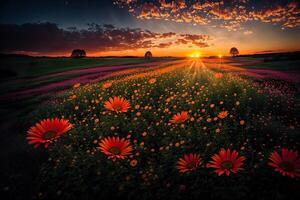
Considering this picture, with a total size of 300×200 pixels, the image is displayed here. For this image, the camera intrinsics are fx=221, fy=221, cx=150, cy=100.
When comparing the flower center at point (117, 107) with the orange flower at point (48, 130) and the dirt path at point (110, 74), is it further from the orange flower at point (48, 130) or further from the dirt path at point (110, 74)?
the dirt path at point (110, 74)

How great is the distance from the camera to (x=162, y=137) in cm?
342

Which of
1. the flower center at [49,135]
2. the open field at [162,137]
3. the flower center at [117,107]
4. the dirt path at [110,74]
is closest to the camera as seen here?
the flower center at [49,135]

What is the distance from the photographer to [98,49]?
5.65 metres

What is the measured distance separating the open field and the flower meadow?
0.01m

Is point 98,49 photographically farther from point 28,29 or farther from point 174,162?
point 174,162

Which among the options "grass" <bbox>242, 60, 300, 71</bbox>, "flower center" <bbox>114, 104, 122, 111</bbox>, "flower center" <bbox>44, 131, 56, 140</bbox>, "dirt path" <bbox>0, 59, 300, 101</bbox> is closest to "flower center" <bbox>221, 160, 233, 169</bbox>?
"flower center" <bbox>114, 104, 122, 111</bbox>

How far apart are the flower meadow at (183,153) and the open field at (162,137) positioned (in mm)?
13

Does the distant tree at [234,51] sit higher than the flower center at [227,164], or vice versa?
the distant tree at [234,51]

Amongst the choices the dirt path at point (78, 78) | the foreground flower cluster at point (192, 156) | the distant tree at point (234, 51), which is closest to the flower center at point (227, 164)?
the foreground flower cluster at point (192, 156)

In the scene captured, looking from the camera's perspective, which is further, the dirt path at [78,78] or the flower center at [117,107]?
the dirt path at [78,78]

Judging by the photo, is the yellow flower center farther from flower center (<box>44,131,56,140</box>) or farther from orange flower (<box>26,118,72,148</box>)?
flower center (<box>44,131,56,140</box>)

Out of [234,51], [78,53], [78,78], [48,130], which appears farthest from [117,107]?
[78,78]

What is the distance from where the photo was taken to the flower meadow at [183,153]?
2166mm

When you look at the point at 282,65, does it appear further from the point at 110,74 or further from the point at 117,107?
the point at 110,74
